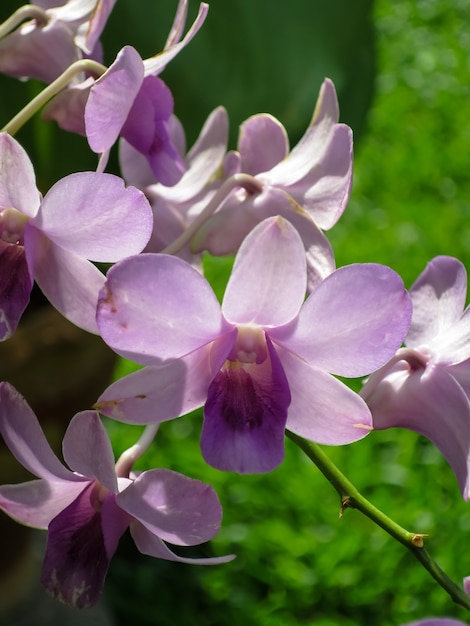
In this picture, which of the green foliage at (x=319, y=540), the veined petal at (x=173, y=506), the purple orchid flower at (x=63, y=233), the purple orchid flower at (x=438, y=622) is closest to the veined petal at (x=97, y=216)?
the purple orchid flower at (x=63, y=233)

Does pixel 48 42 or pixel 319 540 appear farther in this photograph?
pixel 319 540

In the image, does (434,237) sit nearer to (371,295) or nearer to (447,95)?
(447,95)

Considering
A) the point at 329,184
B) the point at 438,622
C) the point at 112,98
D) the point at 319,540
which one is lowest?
the point at 319,540

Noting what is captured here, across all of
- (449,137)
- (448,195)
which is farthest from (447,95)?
(448,195)

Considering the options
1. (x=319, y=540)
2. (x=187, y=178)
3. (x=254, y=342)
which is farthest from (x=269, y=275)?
(x=319, y=540)

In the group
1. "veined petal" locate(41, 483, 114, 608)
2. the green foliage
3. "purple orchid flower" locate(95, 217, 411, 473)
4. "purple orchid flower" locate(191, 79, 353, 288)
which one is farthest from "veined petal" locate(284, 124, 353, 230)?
the green foliage

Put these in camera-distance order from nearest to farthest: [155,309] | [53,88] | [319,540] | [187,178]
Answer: [155,309] → [53,88] → [187,178] → [319,540]

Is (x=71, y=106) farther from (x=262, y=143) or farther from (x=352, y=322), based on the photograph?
(x=352, y=322)
